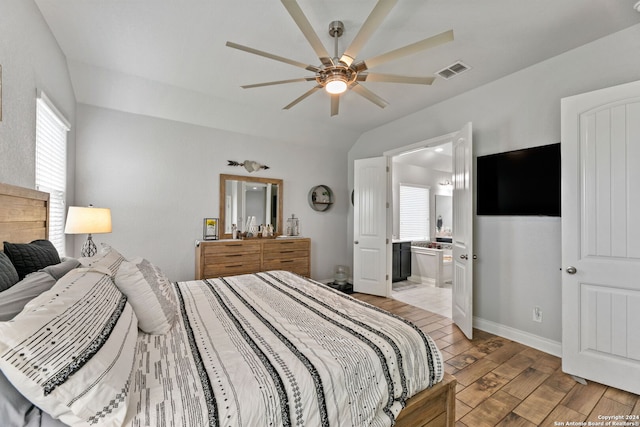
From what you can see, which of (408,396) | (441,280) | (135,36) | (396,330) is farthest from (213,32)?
(441,280)

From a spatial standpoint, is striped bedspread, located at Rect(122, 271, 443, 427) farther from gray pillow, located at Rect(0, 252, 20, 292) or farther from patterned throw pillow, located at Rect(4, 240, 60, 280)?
patterned throw pillow, located at Rect(4, 240, 60, 280)

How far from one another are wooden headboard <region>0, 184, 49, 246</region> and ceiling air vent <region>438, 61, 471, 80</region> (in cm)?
357

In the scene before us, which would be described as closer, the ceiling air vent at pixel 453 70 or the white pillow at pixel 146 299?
the white pillow at pixel 146 299

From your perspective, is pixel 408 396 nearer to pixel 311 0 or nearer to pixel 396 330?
pixel 396 330

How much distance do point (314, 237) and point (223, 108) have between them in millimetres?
2582

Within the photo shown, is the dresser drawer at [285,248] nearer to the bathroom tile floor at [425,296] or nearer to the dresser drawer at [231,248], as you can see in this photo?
the dresser drawer at [231,248]

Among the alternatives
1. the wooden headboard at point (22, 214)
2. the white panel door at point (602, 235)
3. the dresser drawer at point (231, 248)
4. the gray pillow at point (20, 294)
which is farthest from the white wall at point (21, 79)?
the white panel door at point (602, 235)

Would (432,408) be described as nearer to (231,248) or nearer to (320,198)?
(231,248)

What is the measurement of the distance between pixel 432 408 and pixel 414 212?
532 cm

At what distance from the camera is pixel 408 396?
1.28 m

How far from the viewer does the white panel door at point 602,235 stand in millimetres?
1956

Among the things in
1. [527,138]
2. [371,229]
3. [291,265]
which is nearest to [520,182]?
[527,138]

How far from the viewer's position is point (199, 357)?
1.14m

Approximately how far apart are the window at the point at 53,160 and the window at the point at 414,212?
561 centimetres
